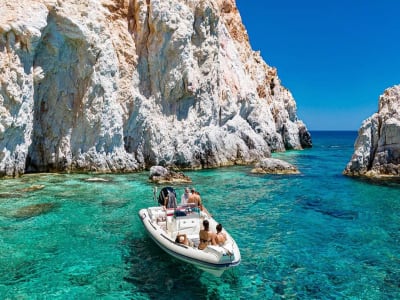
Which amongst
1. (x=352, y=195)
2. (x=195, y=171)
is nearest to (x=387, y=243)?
(x=352, y=195)

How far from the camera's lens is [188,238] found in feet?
46.1

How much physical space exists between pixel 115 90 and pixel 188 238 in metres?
23.5

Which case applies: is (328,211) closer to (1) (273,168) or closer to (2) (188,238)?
Result: (2) (188,238)

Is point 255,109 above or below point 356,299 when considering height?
above

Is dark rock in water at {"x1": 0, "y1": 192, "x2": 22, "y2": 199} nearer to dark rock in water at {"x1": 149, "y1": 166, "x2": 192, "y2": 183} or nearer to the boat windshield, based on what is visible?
dark rock in water at {"x1": 149, "y1": 166, "x2": 192, "y2": 183}

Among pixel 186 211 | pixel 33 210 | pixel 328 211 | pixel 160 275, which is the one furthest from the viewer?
pixel 328 211

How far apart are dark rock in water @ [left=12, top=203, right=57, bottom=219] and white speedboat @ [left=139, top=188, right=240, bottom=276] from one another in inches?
243

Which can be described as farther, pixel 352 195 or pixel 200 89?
pixel 200 89

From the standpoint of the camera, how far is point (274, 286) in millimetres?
11625

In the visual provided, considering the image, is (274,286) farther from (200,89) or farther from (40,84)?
(200,89)

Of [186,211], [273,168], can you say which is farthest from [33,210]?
[273,168]

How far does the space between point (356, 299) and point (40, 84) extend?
93.0ft

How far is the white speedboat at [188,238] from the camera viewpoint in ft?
36.7

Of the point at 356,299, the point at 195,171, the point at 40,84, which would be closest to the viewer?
the point at 356,299
